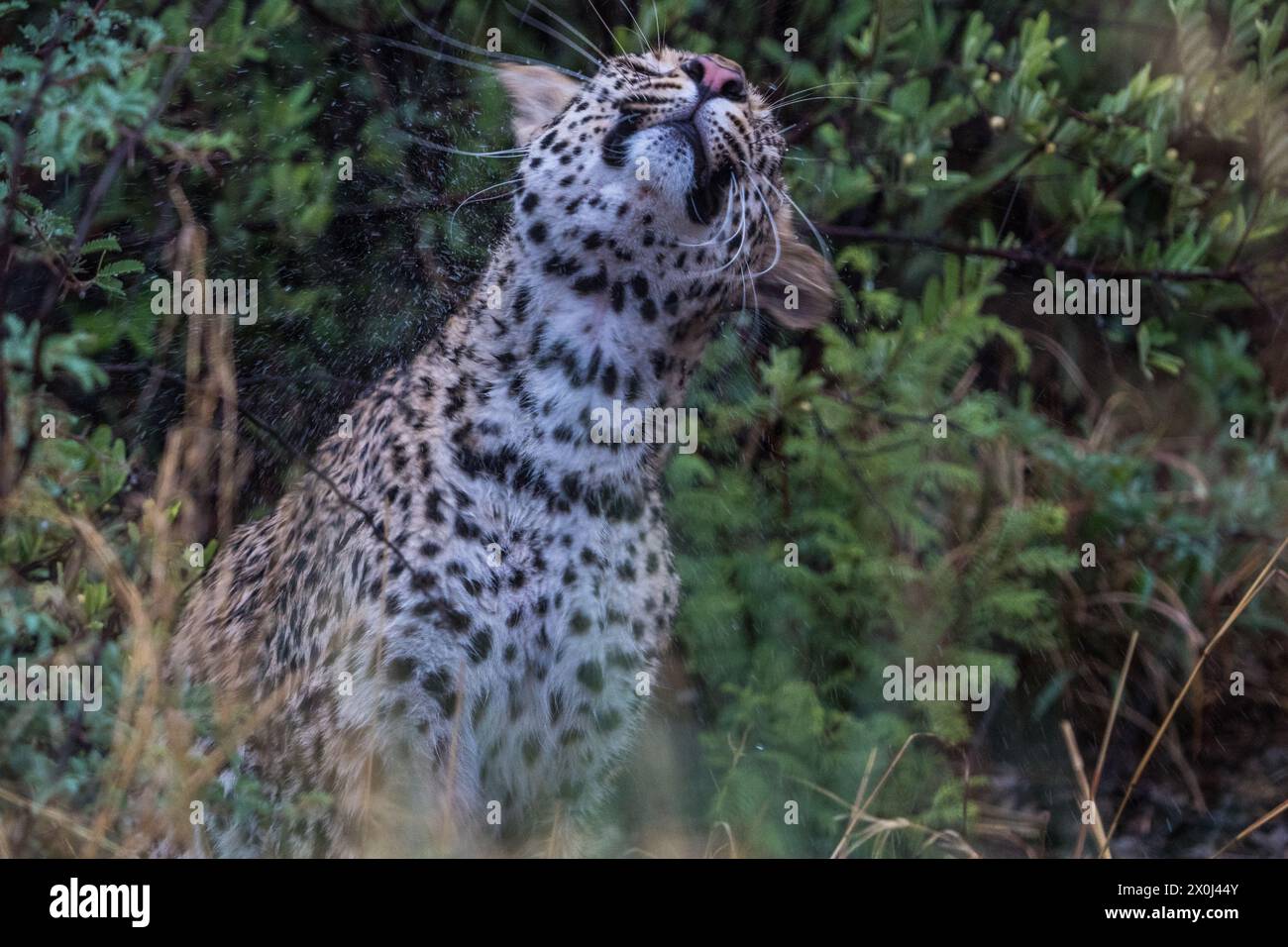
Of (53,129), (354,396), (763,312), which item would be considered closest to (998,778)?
(763,312)

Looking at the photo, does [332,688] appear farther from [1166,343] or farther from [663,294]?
[1166,343]

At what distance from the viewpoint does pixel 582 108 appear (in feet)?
12.4

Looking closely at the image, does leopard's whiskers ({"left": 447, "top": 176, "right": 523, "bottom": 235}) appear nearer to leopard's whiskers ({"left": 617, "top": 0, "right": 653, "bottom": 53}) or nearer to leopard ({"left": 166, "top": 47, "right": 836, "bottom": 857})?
leopard ({"left": 166, "top": 47, "right": 836, "bottom": 857})

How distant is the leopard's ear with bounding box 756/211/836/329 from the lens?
4.10m

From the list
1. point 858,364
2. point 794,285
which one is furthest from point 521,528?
point 858,364

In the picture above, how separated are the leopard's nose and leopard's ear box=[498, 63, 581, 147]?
47 centimetres

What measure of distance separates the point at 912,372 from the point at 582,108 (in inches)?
67.2

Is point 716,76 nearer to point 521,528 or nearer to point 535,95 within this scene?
point 535,95

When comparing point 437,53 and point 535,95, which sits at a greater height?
point 437,53

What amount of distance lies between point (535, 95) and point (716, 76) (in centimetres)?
72

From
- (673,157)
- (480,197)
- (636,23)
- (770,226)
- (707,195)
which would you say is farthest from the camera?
(636,23)

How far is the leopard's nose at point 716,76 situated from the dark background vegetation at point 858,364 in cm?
77

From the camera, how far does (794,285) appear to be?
4.11 meters

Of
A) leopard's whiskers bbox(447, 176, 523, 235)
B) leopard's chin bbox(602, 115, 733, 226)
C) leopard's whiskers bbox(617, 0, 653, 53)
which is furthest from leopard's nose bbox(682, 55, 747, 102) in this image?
leopard's whiskers bbox(617, 0, 653, 53)
